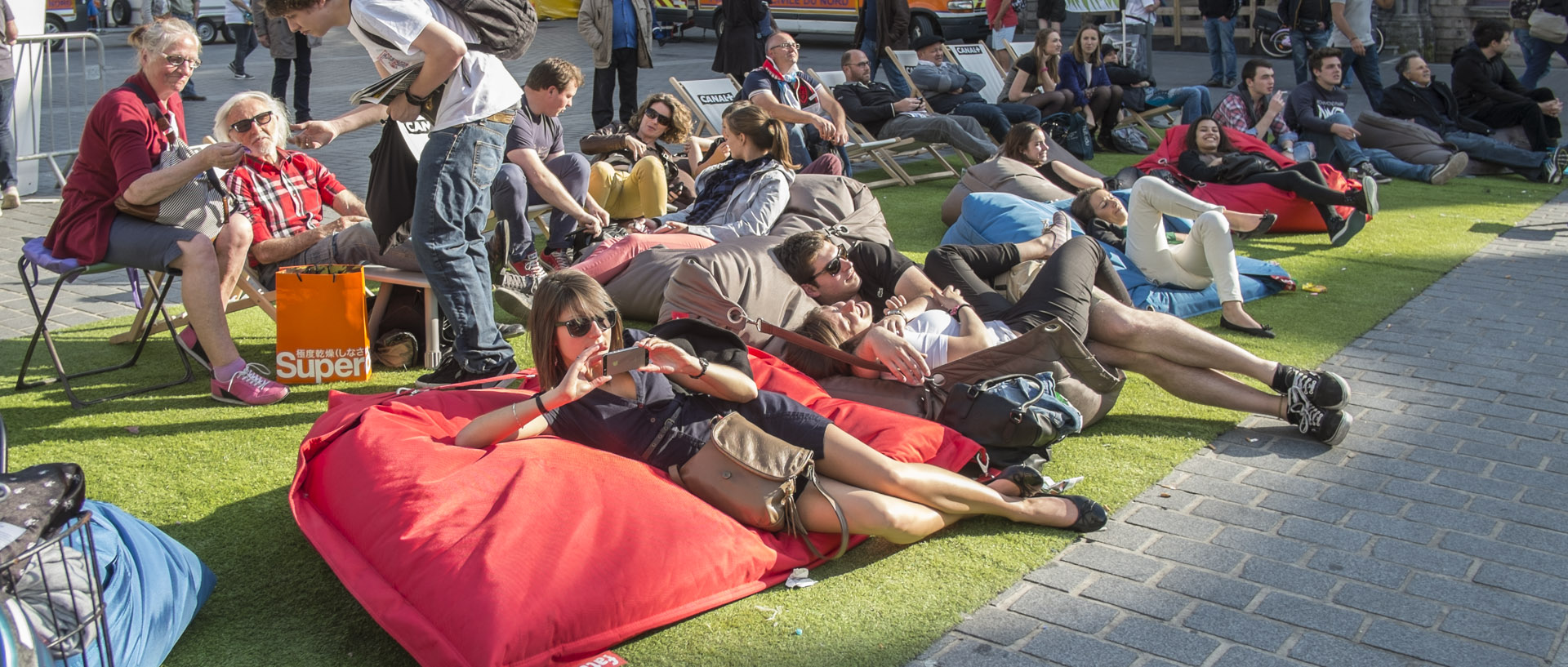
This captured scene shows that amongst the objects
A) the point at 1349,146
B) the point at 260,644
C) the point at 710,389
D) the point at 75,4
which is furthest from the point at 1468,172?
the point at 75,4

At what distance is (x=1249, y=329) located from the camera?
222 inches

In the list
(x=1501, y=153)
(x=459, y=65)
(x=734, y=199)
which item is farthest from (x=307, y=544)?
(x=1501, y=153)

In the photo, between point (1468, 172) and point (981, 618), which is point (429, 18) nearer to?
point (981, 618)

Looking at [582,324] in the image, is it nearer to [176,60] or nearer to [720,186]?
[176,60]

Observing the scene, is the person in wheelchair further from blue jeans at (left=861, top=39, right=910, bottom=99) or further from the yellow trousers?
blue jeans at (left=861, top=39, right=910, bottom=99)

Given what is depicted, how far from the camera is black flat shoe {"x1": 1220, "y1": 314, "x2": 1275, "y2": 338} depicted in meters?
5.60

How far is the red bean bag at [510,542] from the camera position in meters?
2.80

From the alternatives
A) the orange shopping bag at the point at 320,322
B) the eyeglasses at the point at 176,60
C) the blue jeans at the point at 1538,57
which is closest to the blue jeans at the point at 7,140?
the eyeglasses at the point at 176,60

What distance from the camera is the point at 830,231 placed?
5.90m

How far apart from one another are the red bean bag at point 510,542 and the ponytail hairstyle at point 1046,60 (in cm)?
869

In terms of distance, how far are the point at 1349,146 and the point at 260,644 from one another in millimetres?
9306

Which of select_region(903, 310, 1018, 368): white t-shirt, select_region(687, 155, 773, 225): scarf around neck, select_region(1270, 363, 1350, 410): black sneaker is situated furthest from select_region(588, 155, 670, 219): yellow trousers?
select_region(1270, 363, 1350, 410): black sneaker

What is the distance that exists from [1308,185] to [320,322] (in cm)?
594

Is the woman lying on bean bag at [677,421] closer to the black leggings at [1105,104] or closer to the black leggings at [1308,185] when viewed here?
the black leggings at [1308,185]
